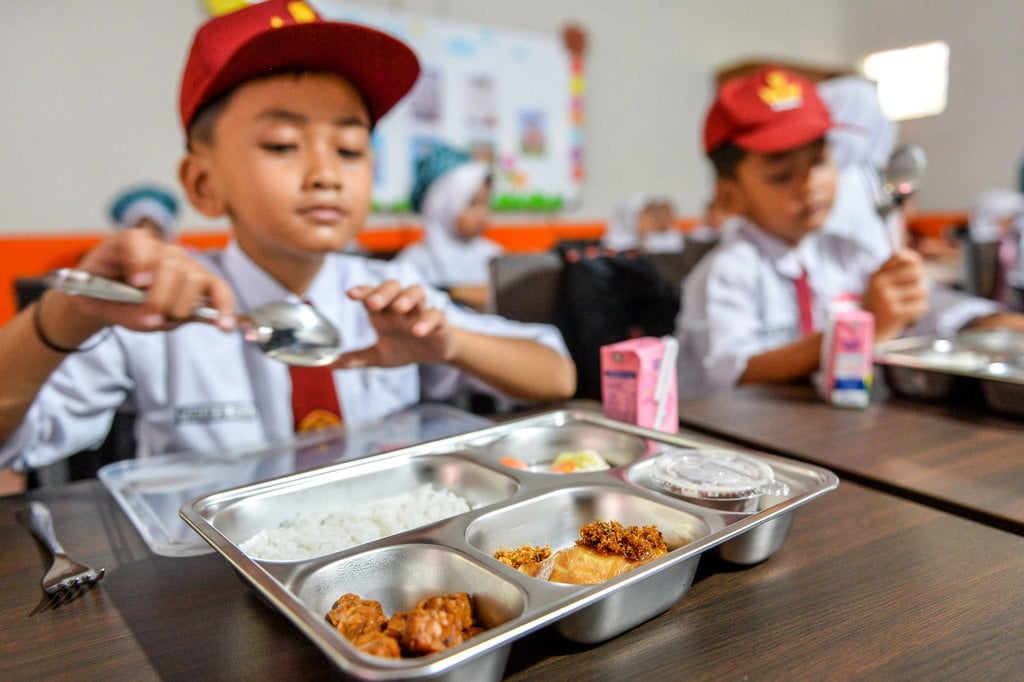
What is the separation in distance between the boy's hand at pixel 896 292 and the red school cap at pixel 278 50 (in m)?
1.05

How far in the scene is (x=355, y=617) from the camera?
19.8 inches

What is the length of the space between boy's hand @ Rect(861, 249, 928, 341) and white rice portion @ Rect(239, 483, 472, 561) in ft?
3.55

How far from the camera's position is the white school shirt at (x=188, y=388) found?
1.08m

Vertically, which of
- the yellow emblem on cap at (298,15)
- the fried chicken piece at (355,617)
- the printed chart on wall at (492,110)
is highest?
the printed chart on wall at (492,110)

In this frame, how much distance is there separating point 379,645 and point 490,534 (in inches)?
8.4

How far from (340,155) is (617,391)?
0.57m

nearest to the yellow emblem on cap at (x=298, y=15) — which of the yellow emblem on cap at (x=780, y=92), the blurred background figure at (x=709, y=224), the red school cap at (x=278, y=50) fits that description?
the red school cap at (x=278, y=50)

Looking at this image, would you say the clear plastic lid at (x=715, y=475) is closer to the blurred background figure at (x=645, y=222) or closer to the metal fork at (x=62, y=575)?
the metal fork at (x=62, y=575)

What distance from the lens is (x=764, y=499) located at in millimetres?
683

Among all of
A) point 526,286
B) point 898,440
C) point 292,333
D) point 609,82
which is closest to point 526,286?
point 526,286

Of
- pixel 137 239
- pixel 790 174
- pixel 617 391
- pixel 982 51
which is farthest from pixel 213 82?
pixel 982 51

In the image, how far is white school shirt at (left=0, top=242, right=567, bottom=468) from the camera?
3.53ft

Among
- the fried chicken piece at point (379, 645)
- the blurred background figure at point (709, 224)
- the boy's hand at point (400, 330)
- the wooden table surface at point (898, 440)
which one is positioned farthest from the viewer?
the blurred background figure at point (709, 224)

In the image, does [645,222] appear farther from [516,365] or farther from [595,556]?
[595,556]
